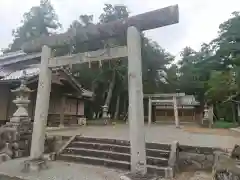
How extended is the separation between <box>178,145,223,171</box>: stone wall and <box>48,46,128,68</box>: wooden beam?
341 cm

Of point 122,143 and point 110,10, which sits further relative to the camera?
point 110,10

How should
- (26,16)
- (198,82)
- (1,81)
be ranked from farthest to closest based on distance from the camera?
(26,16), (198,82), (1,81)

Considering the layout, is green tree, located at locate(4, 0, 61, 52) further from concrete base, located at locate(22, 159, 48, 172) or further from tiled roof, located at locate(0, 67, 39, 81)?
concrete base, located at locate(22, 159, 48, 172)

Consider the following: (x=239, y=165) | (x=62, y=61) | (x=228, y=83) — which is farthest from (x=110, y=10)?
(x=239, y=165)

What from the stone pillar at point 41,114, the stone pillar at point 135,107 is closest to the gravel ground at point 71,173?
the stone pillar at point 41,114

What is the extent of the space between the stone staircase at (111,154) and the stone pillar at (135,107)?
1.14 metres

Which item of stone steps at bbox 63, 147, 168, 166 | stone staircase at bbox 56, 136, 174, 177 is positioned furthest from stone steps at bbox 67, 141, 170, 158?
stone steps at bbox 63, 147, 168, 166

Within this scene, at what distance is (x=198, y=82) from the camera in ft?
99.5

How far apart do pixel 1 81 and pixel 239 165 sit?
11905mm

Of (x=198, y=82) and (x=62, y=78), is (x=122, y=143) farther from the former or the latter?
(x=198, y=82)

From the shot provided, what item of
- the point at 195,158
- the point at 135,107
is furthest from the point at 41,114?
the point at 195,158

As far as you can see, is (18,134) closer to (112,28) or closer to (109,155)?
(109,155)

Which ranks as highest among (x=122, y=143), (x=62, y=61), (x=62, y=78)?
(x=62, y=78)

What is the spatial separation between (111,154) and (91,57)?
9.96ft
